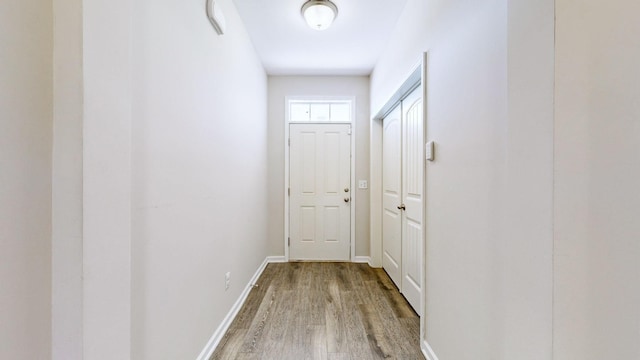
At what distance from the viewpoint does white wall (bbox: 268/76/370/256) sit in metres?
3.75

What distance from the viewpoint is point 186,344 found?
4.64 ft

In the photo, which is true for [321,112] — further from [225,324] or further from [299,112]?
[225,324]

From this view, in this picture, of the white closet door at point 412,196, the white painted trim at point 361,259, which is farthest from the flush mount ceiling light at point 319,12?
the white painted trim at point 361,259

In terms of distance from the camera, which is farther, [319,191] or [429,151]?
[319,191]

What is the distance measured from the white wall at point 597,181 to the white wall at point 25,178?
4.52 ft

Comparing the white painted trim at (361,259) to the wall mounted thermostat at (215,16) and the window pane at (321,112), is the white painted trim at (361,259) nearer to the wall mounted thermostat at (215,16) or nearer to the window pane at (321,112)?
the window pane at (321,112)

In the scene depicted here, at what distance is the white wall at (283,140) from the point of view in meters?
3.75

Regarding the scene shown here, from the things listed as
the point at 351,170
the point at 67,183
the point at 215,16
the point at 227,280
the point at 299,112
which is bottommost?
the point at 227,280

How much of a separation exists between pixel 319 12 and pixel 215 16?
0.89 meters

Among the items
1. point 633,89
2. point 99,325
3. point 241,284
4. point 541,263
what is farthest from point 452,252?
point 241,284

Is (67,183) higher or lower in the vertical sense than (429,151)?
lower

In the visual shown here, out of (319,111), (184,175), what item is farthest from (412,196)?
(319,111)

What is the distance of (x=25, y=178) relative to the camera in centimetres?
66

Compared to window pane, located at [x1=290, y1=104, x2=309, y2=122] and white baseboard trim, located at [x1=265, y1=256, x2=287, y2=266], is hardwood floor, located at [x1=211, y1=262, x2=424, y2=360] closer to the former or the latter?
white baseboard trim, located at [x1=265, y1=256, x2=287, y2=266]
